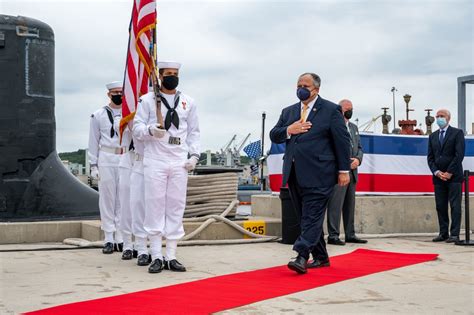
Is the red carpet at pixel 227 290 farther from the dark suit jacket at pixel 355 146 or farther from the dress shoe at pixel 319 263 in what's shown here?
the dark suit jacket at pixel 355 146

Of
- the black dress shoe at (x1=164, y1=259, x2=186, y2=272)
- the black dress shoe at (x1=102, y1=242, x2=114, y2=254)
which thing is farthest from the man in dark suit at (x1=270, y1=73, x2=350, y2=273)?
the black dress shoe at (x1=102, y1=242, x2=114, y2=254)

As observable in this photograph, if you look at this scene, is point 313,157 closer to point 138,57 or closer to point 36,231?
point 138,57

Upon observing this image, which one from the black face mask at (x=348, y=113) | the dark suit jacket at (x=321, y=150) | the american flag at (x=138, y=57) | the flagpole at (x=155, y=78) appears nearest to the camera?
the dark suit jacket at (x=321, y=150)

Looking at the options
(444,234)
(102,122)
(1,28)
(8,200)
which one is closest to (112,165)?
(102,122)

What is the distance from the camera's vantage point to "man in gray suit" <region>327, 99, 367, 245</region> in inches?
351

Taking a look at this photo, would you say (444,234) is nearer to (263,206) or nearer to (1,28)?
(263,206)

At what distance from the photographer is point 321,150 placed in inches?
254

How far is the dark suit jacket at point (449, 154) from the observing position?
9492 mm

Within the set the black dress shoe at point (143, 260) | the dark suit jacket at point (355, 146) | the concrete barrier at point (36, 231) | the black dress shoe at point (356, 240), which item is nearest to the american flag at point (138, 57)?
the black dress shoe at point (143, 260)

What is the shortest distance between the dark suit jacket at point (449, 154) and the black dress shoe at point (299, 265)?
13.4ft

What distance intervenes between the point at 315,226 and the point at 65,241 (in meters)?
3.47

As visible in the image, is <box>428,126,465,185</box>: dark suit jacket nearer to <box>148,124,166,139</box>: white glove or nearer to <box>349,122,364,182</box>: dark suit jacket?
<box>349,122,364,182</box>: dark suit jacket

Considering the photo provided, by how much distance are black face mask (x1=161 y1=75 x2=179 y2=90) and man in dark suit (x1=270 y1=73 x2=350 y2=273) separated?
1063 mm

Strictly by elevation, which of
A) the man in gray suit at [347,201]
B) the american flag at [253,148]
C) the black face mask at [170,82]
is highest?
the american flag at [253,148]
